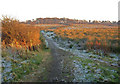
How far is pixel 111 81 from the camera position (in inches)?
175

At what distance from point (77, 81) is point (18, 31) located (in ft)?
25.4

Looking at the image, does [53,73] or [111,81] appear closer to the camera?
[111,81]

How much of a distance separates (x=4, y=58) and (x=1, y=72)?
5.15 feet

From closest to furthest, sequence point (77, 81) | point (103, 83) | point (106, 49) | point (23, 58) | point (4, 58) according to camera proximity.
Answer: point (103, 83) < point (77, 81) < point (4, 58) < point (23, 58) < point (106, 49)

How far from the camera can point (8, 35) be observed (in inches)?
351

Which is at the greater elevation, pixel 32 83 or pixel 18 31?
pixel 18 31

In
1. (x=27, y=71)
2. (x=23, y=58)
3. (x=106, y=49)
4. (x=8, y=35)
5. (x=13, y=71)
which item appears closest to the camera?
(x=13, y=71)

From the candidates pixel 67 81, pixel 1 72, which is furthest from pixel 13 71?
pixel 67 81

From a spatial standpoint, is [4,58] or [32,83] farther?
[4,58]

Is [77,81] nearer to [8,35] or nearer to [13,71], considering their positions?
[13,71]

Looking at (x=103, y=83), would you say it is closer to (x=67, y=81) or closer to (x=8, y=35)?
(x=67, y=81)

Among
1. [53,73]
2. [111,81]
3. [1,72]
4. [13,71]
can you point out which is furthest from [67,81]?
[1,72]

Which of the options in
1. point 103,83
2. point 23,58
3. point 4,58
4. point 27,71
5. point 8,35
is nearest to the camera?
point 103,83

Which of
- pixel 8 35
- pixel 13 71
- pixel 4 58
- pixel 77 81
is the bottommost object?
pixel 77 81
